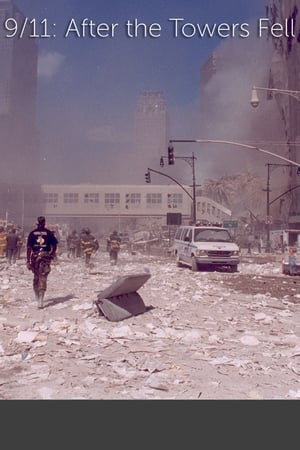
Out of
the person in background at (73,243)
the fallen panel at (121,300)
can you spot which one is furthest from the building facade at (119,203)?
the fallen panel at (121,300)

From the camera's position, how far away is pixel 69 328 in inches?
267

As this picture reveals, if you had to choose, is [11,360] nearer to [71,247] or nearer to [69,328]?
[69,328]

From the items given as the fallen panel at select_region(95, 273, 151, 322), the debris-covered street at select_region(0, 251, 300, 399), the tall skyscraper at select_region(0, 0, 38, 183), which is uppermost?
the tall skyscraper at select_region(0, 0, 38, 183)

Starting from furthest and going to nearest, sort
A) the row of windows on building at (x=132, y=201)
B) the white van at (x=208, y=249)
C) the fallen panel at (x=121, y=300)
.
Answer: the row of windows on building at (x=132, y=201)
the white van at (x=208, y=249)
the fallen panel at (x=121, y=300)

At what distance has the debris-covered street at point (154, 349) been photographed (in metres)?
4.37

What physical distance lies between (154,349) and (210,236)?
13.1 meters

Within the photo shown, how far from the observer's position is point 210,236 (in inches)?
734

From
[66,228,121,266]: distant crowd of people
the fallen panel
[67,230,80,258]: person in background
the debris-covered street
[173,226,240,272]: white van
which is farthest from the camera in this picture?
[67,230,80,258]: person in background

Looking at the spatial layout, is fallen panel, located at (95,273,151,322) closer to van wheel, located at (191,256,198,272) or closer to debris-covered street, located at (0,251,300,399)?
debris-covered street, located at (0,251,300,399)

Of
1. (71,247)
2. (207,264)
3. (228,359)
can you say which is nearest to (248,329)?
(228,359)

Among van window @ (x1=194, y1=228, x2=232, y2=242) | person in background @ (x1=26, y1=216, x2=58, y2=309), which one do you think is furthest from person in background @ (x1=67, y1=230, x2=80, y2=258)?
person in background @ (x1=26, y1=216, x2=58, y2=309)

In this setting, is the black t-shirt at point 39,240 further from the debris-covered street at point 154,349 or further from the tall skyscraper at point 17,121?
the tall skyscraper at point 17,121

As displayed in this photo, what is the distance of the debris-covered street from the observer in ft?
14.3

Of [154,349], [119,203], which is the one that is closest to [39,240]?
[154,349]
